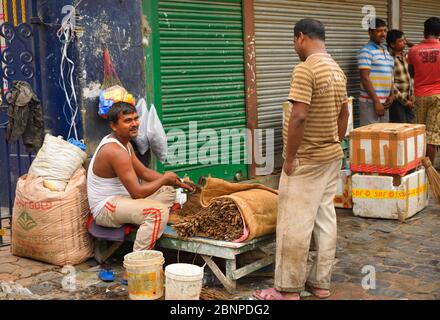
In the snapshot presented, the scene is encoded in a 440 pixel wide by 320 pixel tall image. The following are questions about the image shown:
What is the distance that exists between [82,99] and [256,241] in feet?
7.52

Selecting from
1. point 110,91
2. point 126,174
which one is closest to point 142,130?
point 110,91

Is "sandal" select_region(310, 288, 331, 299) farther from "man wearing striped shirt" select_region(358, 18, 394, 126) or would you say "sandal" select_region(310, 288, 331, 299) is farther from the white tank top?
"man wearing striped shirt" select_region(358, 18, 394, 126)

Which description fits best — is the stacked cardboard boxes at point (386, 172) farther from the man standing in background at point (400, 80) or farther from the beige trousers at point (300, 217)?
the beige trousers at point (300, 217)

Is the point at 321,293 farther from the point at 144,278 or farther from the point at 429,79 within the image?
the point at 429,79

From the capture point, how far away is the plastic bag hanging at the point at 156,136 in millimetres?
5945

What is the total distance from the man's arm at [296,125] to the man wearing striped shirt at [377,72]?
481cm

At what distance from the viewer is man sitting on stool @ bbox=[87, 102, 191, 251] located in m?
4.89

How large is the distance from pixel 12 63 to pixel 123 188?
2062 mm

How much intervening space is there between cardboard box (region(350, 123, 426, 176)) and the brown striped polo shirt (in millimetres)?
2421

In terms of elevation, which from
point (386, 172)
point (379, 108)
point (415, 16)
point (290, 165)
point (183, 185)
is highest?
point (415, 16)

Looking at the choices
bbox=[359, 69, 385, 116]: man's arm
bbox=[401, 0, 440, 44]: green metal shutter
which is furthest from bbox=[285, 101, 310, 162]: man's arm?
bbox=[401, 0, 440, 44]: green metal shutter

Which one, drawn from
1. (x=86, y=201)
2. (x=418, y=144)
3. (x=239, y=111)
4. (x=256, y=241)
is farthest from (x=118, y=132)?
(x=418, y=144)

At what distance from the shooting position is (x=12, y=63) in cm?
616

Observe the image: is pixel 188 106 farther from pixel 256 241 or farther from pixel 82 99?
pixel 256 241
